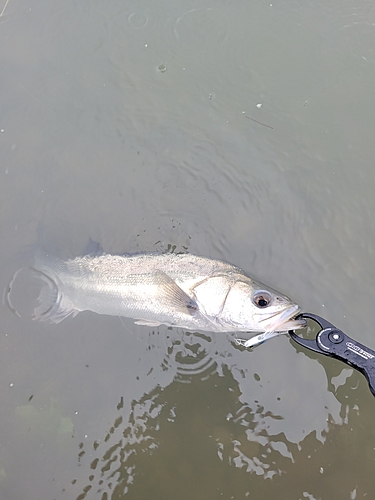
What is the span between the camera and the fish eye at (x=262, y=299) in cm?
378

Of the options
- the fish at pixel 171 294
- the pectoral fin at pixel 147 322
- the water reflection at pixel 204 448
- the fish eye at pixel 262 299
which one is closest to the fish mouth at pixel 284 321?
the fish at pixel 171 294

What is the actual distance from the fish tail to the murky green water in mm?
138

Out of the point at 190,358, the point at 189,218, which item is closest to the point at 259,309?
the point at 190,358

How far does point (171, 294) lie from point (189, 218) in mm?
1185

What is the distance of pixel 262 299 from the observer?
379cm

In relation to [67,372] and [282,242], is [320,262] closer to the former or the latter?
[282,242]

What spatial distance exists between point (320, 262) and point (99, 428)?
3.01m

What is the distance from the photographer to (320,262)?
4660 mm

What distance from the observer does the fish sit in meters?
3.80

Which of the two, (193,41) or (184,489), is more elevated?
(193,41)

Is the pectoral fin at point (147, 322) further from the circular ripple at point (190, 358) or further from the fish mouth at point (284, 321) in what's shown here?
the fish mouth at point (284, 321)

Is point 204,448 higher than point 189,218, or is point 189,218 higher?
point 189,218

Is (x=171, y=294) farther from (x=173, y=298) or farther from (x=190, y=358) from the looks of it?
(x=190, y=358)

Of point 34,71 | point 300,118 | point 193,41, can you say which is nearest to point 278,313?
point 300,118
